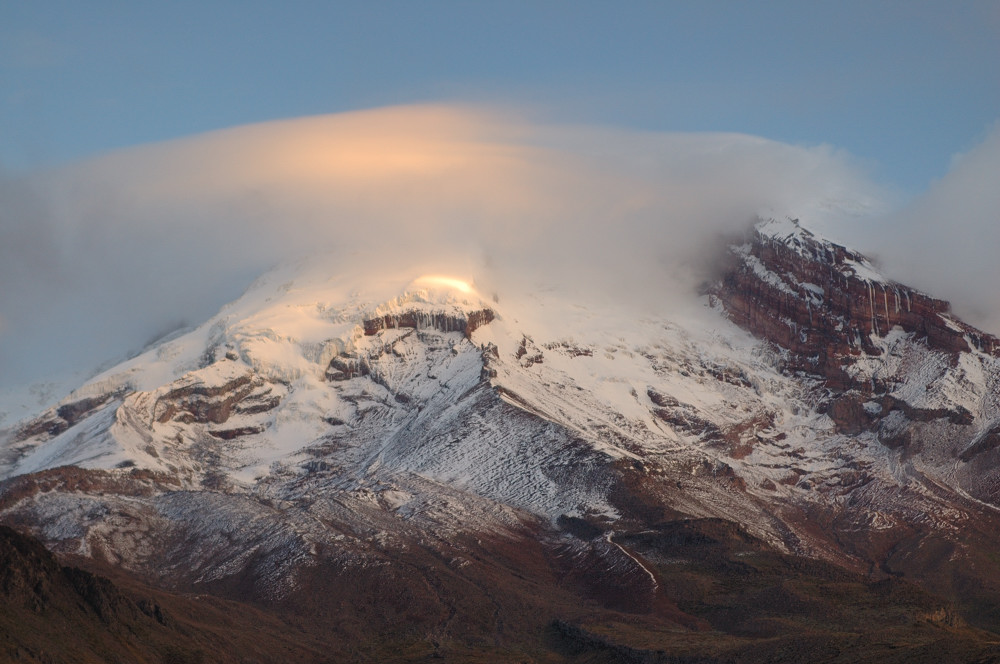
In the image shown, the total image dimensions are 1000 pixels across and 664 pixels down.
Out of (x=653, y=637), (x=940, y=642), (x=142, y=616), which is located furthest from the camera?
(x=653, y=637)

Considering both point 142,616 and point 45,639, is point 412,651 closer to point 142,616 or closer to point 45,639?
point 142,616

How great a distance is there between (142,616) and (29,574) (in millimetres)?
15269

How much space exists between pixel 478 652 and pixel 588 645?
13490mm

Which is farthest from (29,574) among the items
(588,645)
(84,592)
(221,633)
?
(588,645)

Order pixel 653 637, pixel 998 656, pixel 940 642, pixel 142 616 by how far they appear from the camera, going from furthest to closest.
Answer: pixel 653 637
pixel 142 616
pixel 940 642
pixel 998 656

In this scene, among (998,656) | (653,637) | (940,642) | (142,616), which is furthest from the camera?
(653,637)

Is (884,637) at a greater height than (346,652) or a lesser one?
greater

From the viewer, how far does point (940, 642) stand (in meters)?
166

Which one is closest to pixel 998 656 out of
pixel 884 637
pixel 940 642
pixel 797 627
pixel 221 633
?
pixel 940 642

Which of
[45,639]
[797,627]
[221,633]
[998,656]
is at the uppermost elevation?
[797,627]

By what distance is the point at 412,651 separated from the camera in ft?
650

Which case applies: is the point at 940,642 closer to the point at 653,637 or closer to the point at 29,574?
the point at 653,637

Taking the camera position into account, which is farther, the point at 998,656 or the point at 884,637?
the point at 884,637

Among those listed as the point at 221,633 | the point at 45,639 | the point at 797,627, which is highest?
the point at 797,627
